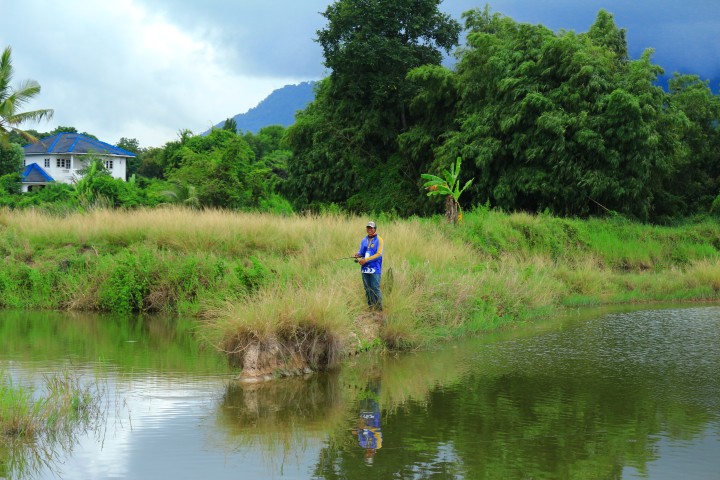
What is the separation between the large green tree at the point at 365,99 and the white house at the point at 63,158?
3284cm

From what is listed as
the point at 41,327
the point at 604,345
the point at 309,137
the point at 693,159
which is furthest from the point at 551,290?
the point at 693,159

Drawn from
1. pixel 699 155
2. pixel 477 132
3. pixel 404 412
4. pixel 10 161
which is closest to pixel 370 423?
pixel 404 412

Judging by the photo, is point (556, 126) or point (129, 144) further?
point (129, 144)

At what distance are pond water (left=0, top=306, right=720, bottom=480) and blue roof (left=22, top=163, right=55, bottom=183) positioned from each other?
5432cm

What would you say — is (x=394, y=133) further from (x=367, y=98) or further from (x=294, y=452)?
(x=294, y=452)

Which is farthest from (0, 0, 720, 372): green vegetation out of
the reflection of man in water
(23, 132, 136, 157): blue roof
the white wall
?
(23, 132, 136, 157): blue roof

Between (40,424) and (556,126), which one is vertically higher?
(556,126)

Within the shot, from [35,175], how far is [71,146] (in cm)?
466

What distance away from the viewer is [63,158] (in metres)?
68.6

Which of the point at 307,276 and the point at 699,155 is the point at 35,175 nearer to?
the point at 699,155

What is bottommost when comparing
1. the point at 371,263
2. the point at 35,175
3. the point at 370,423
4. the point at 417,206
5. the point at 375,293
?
the point at 370,423

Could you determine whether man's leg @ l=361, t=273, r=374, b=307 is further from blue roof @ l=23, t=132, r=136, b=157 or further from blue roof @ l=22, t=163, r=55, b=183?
blue roof @ l=23, t=132, r=136, b=157

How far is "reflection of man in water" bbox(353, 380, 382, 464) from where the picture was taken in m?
7.64

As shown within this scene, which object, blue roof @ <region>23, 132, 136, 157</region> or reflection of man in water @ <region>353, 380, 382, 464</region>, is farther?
blue roof @ <region>23, 132, 136, 157</region>
